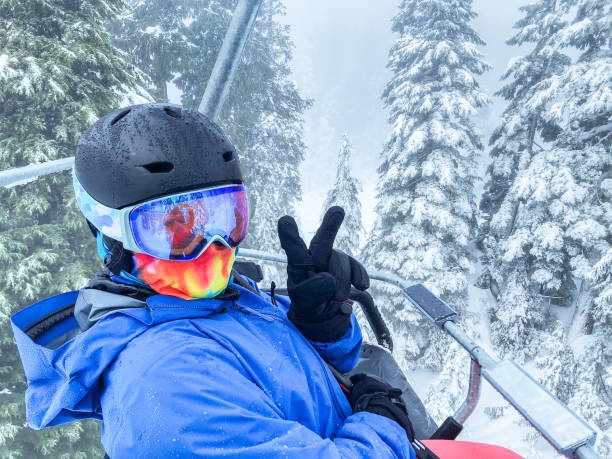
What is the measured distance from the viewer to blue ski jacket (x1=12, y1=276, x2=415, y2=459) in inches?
36.6

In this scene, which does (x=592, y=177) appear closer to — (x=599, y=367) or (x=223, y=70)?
(x=599, y=367)

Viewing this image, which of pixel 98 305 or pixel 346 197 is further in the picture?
pixel 346 197

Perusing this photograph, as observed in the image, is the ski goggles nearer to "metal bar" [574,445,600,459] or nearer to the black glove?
the black glove

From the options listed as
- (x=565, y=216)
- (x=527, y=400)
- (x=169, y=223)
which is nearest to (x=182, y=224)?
(x=169, y=223)

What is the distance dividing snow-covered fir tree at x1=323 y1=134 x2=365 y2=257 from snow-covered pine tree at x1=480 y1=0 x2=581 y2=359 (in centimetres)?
575

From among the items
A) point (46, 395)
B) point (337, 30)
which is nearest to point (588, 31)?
point (46, 395)

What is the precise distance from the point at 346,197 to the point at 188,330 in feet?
50.1

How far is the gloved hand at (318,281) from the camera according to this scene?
4.97ft

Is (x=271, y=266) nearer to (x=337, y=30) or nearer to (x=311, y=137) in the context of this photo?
(x=311, y=137)

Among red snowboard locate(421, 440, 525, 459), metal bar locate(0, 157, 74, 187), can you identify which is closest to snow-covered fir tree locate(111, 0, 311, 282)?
metal bar locate(0, 157, 74, 187)

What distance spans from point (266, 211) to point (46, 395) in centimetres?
1622

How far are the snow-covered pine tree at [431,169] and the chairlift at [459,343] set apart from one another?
37.4 ft

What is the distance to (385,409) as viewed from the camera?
1.45 meters

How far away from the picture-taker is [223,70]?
72.1 inches
